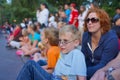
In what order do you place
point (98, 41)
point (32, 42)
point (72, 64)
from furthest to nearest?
point (32, 42), point (98, 41), point (72, 64)

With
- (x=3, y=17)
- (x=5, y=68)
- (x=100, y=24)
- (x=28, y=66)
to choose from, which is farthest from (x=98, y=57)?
(x=3, y=17)

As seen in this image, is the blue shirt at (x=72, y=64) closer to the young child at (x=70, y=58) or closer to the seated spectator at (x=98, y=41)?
the young child at (x=70, y=58)

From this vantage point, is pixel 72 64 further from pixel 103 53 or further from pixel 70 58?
pixel 103 53

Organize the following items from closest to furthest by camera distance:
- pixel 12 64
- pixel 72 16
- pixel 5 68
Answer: pixel 5 68
pixel 12 64
pixel 72 16

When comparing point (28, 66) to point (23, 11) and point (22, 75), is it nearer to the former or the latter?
point (22, 75)

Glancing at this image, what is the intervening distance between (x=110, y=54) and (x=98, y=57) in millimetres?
156

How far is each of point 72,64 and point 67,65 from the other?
0.10 m

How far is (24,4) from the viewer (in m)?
36.3

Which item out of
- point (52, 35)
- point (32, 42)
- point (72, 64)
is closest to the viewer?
point (72, 64)

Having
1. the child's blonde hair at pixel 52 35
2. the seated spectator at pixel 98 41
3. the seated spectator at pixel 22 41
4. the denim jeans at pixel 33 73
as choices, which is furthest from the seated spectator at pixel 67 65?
the seated spectator at pixel 22 41

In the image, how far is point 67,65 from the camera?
368 cm

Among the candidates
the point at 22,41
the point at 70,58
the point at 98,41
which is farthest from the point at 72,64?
the point at 22,41

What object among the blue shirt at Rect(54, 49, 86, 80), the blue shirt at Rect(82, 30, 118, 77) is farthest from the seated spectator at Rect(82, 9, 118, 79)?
the blue shirt at Rect(54, 49, 86, 80)

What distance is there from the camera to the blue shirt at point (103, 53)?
3744 mm
